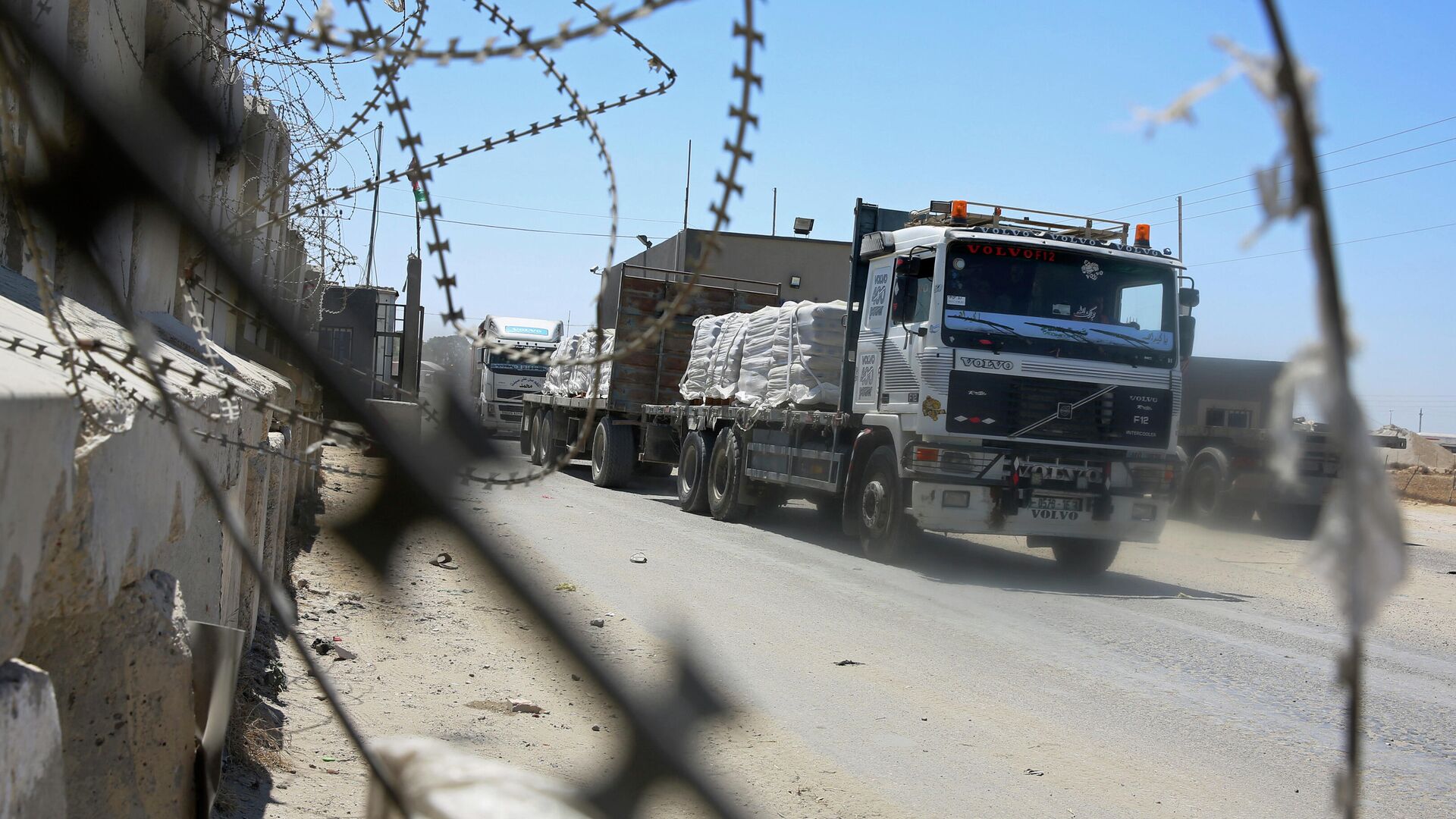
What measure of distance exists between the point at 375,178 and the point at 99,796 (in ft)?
3.60

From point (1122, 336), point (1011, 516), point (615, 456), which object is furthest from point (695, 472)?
point (1122, 336)

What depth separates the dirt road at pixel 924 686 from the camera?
3.79m

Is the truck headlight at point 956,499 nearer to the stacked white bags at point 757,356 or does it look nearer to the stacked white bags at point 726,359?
the stacked white bags at point 757,356

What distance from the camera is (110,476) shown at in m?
1.67

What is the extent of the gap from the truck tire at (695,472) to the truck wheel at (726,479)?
90 mm

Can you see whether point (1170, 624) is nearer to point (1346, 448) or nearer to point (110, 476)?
point (110, 476)

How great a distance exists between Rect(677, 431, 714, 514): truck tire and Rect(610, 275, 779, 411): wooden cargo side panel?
2206 mm

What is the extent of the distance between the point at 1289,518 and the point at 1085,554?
6.75 metres

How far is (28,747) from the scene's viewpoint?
4.31 ft

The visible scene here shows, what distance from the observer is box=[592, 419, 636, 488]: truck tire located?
1680 cm

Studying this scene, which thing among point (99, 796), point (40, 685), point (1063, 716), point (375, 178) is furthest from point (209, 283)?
point (1063, 716)

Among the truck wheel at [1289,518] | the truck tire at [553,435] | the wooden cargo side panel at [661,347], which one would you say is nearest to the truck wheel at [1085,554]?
the truck wheel at [1289,518]

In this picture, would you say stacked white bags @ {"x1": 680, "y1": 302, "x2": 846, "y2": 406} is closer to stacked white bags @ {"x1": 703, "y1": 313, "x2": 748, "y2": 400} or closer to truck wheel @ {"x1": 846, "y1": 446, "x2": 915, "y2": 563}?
stacked white bags @ {"x1": 703, "y1": 313, "x2": 748, "y2": 400}

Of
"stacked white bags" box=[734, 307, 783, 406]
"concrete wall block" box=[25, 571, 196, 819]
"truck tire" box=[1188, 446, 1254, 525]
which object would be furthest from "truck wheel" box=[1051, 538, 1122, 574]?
"concrete wall block" box=[25, 571, 196, 819]
